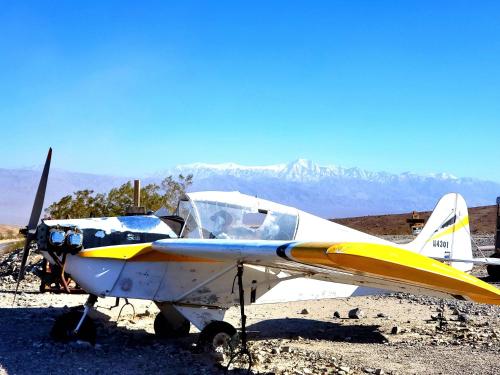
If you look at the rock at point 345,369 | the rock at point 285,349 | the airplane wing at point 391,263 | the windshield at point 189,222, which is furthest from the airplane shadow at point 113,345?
the airplane wing at point 391,263

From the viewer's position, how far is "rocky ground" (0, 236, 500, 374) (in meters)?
7.57

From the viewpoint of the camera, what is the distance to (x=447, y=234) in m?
11.3

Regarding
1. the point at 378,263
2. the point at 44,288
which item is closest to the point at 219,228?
the point at 378,263

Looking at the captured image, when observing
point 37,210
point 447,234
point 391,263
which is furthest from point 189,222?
point 447,234

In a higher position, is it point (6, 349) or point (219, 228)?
point (219, 228)

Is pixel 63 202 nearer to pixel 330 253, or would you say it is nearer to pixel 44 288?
pixel 44 288

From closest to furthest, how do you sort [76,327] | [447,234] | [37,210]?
1. [76,327]
2. [37,210]
3. [447,234]

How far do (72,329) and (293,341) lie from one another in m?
3.63

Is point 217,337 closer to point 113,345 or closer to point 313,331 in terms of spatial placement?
point 113,345

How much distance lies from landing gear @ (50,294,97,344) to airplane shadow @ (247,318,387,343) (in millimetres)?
2908

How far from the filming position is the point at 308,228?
9039mm

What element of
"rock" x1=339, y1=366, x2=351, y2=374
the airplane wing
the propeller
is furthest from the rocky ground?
the airplane wing

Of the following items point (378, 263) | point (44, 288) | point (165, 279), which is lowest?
point (44, 288)

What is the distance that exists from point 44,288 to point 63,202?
1260cm
